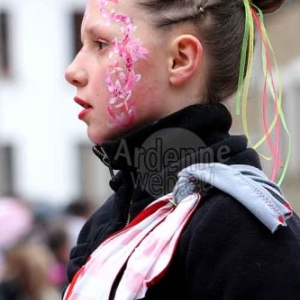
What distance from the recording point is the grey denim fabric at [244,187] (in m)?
1.88

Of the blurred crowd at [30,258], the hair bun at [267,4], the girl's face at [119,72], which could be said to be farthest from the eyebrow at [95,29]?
the blurred crowd at [30,258]

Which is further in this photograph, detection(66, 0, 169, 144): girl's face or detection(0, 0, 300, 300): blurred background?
detection(0, 0, 300, 300): blurred background

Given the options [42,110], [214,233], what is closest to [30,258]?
[214,233]

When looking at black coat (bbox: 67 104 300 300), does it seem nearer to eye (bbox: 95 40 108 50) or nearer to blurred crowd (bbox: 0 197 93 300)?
eye (bbox: 95 40 108 50)

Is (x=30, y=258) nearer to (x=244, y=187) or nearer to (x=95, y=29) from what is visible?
(x=95, y=29)

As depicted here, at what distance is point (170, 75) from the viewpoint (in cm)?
205

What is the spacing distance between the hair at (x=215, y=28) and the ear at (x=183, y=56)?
0.08 feet

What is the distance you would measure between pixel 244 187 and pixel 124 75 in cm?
34

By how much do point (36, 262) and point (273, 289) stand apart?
4188 millimetres

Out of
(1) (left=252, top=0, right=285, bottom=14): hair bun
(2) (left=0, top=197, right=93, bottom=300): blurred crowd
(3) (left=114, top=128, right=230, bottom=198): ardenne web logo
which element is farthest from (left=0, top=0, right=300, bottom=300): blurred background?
(3) (left=114, top=128, right=230, bottom=198): ardenne web logo

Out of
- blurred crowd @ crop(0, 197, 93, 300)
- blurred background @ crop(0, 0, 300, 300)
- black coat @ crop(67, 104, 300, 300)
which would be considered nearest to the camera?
black coat @ crop(67, 104, 300, 300)

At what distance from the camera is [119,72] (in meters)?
2.07

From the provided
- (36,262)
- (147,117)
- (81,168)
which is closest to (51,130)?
(81,168)

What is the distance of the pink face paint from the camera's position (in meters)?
2.05
